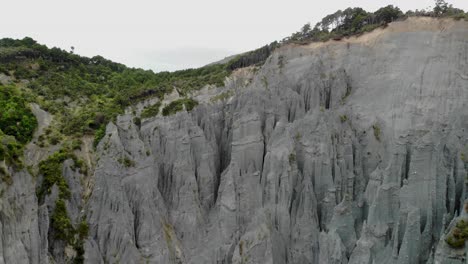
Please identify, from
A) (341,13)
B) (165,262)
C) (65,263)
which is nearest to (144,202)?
(165,262)

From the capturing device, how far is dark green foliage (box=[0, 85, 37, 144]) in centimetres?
2794

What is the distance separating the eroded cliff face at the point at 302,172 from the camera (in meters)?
23.1

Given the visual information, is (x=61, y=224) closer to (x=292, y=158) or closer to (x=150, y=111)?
(x=150, y=111)

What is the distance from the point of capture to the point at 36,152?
27312 mm

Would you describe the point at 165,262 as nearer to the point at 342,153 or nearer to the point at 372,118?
the point at 342,153

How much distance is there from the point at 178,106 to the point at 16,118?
38.3 feet

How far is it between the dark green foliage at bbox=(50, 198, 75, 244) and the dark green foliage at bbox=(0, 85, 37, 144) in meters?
7.40

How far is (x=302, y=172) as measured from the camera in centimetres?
2775

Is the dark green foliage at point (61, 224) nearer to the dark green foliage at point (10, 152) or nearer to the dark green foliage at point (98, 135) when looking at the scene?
the dark green foliage at point (10, 152)

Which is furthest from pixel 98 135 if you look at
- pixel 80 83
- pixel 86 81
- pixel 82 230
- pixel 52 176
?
pixel 86 81

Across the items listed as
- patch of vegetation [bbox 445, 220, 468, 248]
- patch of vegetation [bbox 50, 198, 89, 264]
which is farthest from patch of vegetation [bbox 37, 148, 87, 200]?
patch of vegetation [bbox 445, 220, 468, 248]

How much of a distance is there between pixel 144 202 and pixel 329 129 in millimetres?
13398

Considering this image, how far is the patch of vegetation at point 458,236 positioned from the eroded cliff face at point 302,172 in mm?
288

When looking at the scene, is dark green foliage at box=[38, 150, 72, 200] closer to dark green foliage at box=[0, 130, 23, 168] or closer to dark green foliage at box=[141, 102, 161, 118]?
dark green foliage at box=[0, 130, 23, 168]
